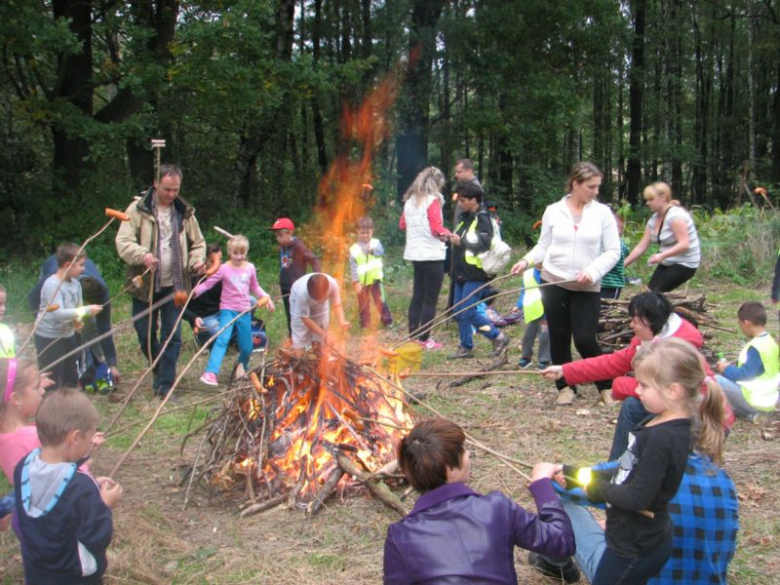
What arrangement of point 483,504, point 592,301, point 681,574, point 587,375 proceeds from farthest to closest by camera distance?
point 592,301, point 587,375, point 681,574, point 483,504

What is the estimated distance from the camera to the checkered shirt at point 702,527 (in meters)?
2.74

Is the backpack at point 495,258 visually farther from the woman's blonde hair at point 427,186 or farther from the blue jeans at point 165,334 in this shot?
the blue jeans at point 165,334

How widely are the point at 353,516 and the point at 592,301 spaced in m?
2.63

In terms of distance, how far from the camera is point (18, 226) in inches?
514

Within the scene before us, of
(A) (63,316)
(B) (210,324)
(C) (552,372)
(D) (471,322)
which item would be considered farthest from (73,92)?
(C) (552,372)

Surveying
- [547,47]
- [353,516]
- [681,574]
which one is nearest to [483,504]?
[681,574]

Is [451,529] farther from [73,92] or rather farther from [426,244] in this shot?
[73,92]

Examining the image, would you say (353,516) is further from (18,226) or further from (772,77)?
(772,77)

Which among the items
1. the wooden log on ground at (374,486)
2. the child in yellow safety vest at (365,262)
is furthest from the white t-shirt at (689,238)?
the wooden log on ground at (374,486)

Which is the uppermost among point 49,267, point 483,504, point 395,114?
point 395,114

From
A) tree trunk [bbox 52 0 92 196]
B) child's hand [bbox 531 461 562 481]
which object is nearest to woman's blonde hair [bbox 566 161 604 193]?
child's hand [bbox 531 461 562 481]

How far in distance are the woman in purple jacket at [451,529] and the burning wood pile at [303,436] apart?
5.50 feet

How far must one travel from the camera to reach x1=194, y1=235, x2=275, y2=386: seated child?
646cm

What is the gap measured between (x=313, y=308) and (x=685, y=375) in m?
3.55
